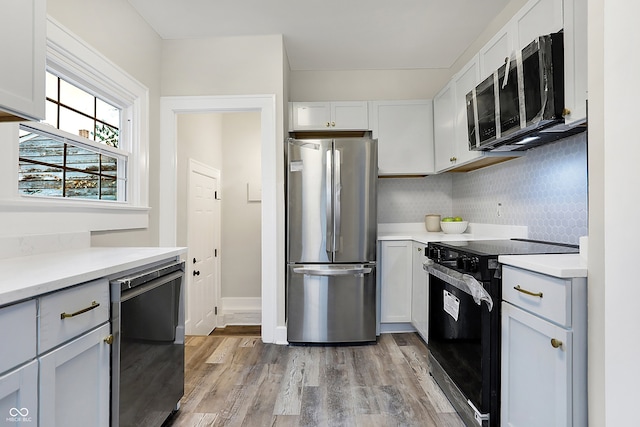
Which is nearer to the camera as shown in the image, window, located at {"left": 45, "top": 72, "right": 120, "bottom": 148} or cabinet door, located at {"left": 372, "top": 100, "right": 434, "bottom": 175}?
window, located at {"left": 45, "top": 72, "right": 120, "bottom": 148}

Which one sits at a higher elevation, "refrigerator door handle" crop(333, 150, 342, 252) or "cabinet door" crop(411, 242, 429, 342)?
"refrigerator door handle" crop(333, 150, 342, 252)

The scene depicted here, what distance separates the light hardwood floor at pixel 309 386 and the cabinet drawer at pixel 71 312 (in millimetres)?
980

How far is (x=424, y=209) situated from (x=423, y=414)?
2.29 m

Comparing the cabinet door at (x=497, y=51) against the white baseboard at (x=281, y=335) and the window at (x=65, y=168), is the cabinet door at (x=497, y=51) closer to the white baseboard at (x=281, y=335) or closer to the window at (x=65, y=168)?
the white baseboard at (x=281, y=335)

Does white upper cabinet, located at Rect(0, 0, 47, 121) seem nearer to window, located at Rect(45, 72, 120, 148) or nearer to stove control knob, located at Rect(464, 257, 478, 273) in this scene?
window, located at Rect(45, 72, 120, 148)

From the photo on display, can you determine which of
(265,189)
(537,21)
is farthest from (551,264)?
(265,189)

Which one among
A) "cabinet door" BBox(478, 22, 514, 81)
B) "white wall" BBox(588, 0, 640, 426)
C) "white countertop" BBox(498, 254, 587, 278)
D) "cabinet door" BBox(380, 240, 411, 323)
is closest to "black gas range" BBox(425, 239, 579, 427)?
"white countertop" BBox(498, 254, 587, 278)

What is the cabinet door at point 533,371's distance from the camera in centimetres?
122

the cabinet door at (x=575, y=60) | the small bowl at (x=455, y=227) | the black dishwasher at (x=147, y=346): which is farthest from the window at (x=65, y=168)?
the small bowl at (x=455, y=227)

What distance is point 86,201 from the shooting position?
6.59 feet

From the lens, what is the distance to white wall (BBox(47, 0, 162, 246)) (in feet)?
6.40

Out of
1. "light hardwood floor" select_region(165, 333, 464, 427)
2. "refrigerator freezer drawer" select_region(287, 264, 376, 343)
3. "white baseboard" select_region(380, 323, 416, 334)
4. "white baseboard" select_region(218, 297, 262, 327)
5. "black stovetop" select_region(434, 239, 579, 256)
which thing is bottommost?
"white baseboard" select_region(218, 297, 262, 327)

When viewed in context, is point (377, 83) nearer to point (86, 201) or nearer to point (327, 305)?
point (327, 305)

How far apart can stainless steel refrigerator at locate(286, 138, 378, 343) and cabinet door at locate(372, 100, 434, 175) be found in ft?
1.96
